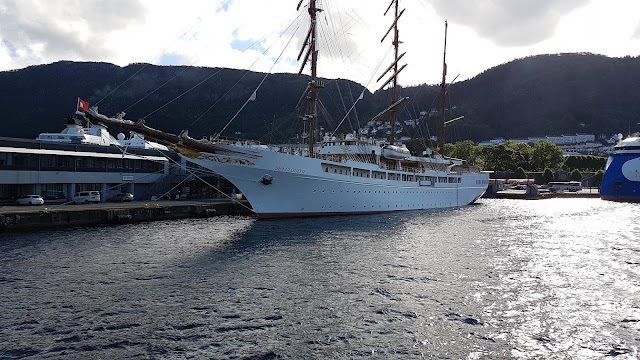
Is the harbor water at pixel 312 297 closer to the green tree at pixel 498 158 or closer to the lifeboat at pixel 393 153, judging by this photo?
the lifeboat at pixel 393 153

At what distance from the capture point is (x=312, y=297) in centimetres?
1483

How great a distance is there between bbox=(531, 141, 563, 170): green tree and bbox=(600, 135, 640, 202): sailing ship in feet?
109

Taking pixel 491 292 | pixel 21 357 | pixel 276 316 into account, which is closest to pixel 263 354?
pixel 276 316

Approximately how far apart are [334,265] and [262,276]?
412 cm

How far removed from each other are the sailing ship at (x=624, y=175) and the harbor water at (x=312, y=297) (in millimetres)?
58079

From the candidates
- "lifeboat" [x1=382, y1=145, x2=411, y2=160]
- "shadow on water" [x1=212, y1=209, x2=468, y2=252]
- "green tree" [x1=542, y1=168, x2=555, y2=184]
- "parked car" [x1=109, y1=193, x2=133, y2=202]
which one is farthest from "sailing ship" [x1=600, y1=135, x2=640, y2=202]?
"parked car" [x1=109, y1=193, x2=133, y2=202]

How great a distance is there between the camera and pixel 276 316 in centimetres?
1292

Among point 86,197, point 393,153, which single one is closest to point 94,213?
point 86,197

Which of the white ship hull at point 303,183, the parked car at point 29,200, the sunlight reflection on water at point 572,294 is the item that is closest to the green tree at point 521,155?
the white ship hull at point 303,183

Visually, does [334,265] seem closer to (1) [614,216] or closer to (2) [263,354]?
(2) [263,354]

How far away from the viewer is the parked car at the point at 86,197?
39531 mm

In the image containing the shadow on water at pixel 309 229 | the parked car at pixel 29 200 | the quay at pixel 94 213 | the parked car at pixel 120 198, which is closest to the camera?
the shadow on water at pixel 309 229

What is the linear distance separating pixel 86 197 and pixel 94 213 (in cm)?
999

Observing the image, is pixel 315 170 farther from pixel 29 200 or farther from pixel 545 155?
pixel 545 155
